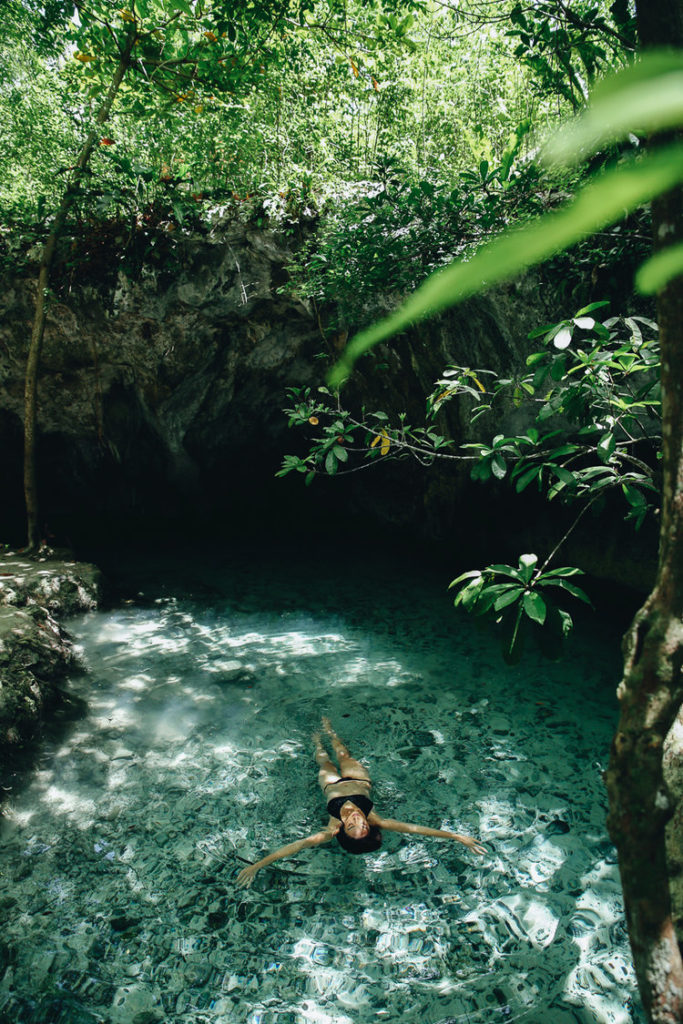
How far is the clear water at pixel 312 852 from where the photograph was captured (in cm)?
269

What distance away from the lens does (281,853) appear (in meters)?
3.45

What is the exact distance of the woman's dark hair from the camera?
3420 millimetres

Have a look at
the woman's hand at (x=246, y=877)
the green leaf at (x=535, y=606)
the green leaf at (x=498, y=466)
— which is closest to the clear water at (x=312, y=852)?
the woman's hand at (x=246, y=877)

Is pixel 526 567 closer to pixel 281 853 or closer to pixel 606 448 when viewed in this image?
pixel 606 448

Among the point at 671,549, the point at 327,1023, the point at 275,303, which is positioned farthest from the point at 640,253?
the point at 327,1023

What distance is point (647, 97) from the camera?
220mm

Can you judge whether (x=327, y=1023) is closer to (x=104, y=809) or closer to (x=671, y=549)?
(x=104, y=809)

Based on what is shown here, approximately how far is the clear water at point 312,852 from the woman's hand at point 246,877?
5 centimetres

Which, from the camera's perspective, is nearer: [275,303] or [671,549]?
[671,549]

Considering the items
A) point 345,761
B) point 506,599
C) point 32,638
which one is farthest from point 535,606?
point 32,638

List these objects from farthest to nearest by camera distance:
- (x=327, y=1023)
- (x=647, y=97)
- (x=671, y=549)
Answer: (x=327, y=1023) < (x=671, y=549) < (x=647, y=97)

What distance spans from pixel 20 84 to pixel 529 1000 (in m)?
9.56

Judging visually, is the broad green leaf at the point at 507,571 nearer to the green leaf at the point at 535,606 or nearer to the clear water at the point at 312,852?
the green leaf at the point at 535,606

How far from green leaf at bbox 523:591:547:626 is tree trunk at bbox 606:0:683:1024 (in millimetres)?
485
